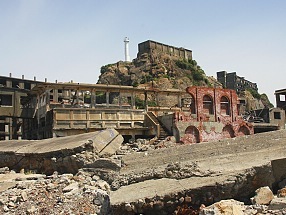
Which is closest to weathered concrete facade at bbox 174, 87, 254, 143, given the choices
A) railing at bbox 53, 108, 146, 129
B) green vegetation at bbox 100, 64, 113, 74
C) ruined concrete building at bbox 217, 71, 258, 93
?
railing at bbox 53, 108, 146, 129

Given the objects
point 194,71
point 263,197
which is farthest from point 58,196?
point 194,71

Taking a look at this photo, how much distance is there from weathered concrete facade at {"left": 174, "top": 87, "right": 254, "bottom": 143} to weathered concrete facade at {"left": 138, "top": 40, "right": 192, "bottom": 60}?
32.8 meters

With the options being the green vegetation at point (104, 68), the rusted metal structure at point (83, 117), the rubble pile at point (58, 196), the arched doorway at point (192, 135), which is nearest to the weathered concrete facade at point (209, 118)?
the arched doorway at point (192, 135)

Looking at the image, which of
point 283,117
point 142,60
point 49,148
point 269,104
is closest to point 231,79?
point 269,104

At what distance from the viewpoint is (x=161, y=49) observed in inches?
2216

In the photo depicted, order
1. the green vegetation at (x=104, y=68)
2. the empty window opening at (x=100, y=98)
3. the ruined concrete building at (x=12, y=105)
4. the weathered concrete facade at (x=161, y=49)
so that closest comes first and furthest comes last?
1. the ruined concrete building at (x=12, y=105)
2. the empty window opening at (x=100, y=98)
3. the green vegetation at (x=104, y=68)
4. the weathered concrete facade at (x=161, y=49)

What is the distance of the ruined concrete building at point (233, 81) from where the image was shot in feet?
199

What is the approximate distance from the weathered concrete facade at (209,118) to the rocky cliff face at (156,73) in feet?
80.7

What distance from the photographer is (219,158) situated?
633 cm

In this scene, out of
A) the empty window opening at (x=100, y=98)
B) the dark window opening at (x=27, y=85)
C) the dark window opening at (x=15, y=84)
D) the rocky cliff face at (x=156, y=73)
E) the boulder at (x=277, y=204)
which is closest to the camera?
the boulder at (x=277, y=204)

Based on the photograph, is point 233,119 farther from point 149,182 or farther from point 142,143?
point 149,182

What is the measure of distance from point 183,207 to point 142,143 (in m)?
13.2

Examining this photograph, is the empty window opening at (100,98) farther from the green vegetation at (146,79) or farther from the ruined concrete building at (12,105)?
the ruined concrete building at (12,105)

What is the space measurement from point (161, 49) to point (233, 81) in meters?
14.5
